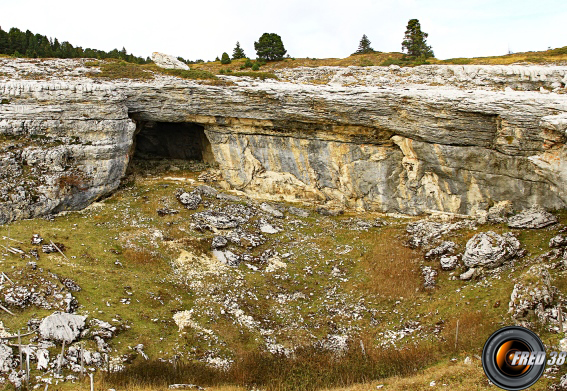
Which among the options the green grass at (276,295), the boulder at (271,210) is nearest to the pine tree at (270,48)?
the boulder at (271,210)

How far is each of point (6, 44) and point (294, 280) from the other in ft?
149

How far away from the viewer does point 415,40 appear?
4472 cm

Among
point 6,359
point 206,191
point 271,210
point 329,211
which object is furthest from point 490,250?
point 6,359

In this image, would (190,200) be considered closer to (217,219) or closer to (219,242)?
(217,219)

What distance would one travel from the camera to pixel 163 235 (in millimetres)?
26766

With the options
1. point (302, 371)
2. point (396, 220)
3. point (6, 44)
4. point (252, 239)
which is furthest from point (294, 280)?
point (6, 44)

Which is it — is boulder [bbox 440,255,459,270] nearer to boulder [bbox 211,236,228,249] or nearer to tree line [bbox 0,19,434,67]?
boulder [bbox 211,236,228,249]

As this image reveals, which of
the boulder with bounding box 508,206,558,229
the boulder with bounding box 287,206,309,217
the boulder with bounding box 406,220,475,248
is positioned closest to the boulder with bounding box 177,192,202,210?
the boulder with bounding box 287,206,309,217

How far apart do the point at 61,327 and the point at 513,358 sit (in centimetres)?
1637

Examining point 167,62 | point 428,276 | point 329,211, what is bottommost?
point 428,276

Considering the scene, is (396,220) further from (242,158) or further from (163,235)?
(163,235)

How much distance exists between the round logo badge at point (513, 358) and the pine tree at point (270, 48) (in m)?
41.9

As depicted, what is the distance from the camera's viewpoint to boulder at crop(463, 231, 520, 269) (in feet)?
72.1

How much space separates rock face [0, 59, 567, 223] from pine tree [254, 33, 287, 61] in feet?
54.3
